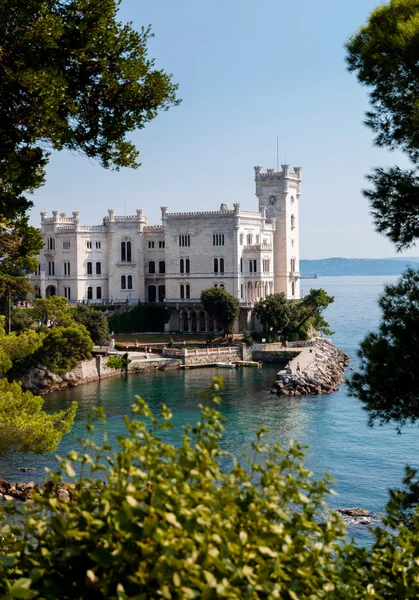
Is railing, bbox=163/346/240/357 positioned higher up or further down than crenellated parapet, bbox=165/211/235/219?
further down

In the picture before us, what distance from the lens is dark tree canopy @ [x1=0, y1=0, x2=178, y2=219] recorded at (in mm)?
10523

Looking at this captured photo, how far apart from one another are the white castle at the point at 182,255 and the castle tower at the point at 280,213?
0.29ft

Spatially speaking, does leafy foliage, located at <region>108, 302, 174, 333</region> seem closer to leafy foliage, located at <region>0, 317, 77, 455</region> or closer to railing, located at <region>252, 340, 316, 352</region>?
railing, located at <region>252, 340, 316, 352</region>

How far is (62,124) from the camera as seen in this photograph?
10922 millimetres

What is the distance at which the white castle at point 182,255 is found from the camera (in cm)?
6606

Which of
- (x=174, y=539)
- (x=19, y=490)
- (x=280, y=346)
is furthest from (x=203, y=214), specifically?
(x=174, y=539)

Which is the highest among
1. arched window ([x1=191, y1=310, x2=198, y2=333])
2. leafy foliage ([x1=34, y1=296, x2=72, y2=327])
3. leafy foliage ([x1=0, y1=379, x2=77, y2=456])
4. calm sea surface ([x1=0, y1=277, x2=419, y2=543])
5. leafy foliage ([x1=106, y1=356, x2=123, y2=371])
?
leafy foliage ([x1=34, y1=296, x2=72, y2=327])

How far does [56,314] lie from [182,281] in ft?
60.6

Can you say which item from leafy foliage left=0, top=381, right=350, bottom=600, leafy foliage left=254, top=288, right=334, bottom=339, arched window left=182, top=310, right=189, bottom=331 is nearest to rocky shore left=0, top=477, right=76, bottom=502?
leafy foliage left=0, top=381, right=350, bottom=600

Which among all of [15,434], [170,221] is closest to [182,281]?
[170,221]

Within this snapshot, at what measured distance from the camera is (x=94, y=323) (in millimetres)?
57156

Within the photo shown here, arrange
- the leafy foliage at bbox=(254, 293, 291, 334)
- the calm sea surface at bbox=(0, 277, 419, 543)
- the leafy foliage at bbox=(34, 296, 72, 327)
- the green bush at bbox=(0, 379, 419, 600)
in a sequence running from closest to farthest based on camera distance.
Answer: the green bush at bbox=(0, 379, 419, 600), the calm sea surface at bbox=(0, 277, 419, 543), the leafy foliage at bbox=(34, 296, 72, 327), the leafy foliage at bbox=(254, 293, 291, 334)

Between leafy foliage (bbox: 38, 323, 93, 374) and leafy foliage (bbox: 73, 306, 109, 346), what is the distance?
6470 mm

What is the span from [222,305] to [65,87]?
50234 millimetres
